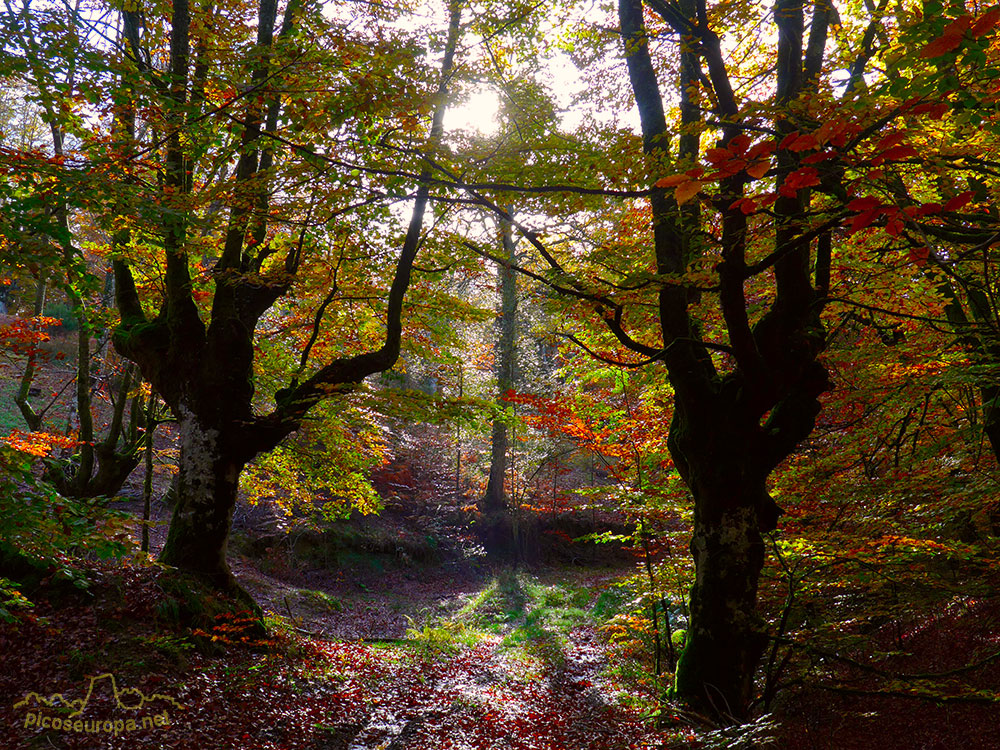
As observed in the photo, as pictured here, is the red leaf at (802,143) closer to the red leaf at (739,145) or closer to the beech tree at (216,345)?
the red leaf at (739,145)

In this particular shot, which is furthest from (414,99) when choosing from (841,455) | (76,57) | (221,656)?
(221,656)

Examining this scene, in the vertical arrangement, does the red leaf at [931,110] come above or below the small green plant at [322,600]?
above

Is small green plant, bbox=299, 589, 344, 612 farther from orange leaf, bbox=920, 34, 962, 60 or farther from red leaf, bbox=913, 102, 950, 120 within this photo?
orange leaf, bbox=920, 34, 962, 60

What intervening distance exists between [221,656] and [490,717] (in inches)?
120

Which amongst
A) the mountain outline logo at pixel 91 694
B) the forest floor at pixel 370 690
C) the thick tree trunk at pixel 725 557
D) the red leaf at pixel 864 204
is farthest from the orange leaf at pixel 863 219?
the mountain outline logo at pixel 91 694

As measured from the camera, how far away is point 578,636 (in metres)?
10.2

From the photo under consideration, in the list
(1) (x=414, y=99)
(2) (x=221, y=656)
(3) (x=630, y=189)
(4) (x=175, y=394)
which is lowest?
(2) (x=221, y=656)

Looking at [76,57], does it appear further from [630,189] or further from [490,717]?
[490,717]

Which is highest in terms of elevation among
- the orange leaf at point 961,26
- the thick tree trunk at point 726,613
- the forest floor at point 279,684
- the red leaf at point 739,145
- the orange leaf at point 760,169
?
the orange leaf at point 961,26

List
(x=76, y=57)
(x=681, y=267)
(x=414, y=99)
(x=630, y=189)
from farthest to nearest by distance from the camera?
(x=681, y=267)
(x=414, y=99)
(x=630, y=189)
(x=76, y=57)

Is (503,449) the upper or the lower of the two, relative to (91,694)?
upper

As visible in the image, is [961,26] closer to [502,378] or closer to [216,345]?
[216,345]

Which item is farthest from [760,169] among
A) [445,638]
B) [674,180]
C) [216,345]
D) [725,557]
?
[445,638]

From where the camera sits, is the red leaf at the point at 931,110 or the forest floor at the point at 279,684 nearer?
the red leaf at the point at 931,110
